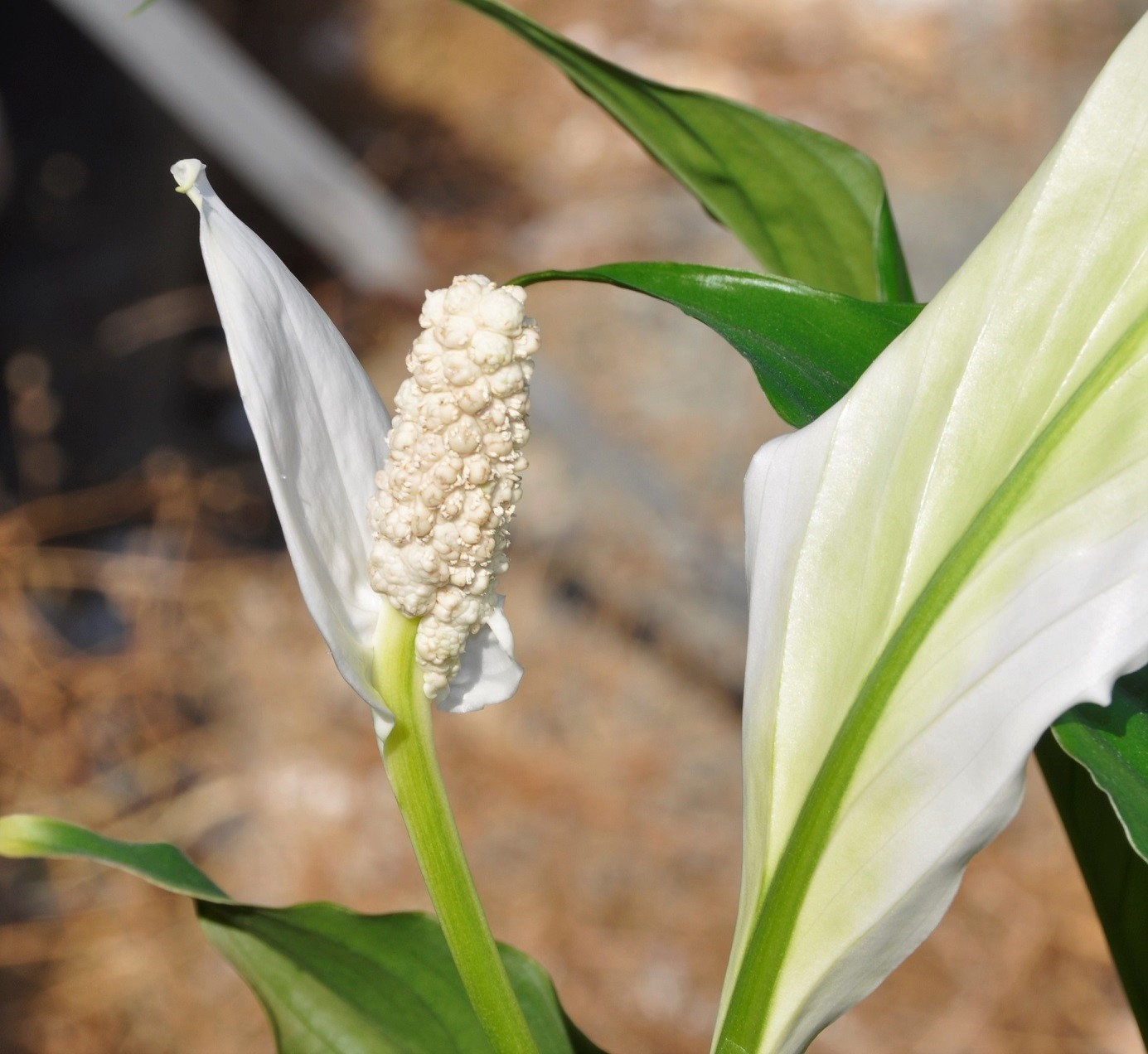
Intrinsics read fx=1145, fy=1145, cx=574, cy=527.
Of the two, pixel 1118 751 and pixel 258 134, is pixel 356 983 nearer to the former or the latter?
pixel 1118 751

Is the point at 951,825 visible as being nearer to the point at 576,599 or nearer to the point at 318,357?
the point at 318,357

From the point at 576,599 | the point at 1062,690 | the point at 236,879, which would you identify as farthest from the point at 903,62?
the point at 1062,690

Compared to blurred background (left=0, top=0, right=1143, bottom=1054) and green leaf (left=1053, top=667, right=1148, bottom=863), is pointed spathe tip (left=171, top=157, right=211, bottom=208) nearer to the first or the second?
green leaf (left=1053, top=667, right=1148, bottom=863)

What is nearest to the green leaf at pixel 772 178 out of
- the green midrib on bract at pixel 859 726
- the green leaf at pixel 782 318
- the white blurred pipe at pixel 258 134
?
the green leaf at pixel 782 318

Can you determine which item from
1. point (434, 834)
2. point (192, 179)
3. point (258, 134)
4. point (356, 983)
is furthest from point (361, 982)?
point (258, 134)

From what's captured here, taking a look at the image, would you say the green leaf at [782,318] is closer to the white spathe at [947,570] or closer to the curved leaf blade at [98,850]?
the white spathe at [947,570]

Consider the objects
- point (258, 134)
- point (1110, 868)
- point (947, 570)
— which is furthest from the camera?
point (258, 134)
